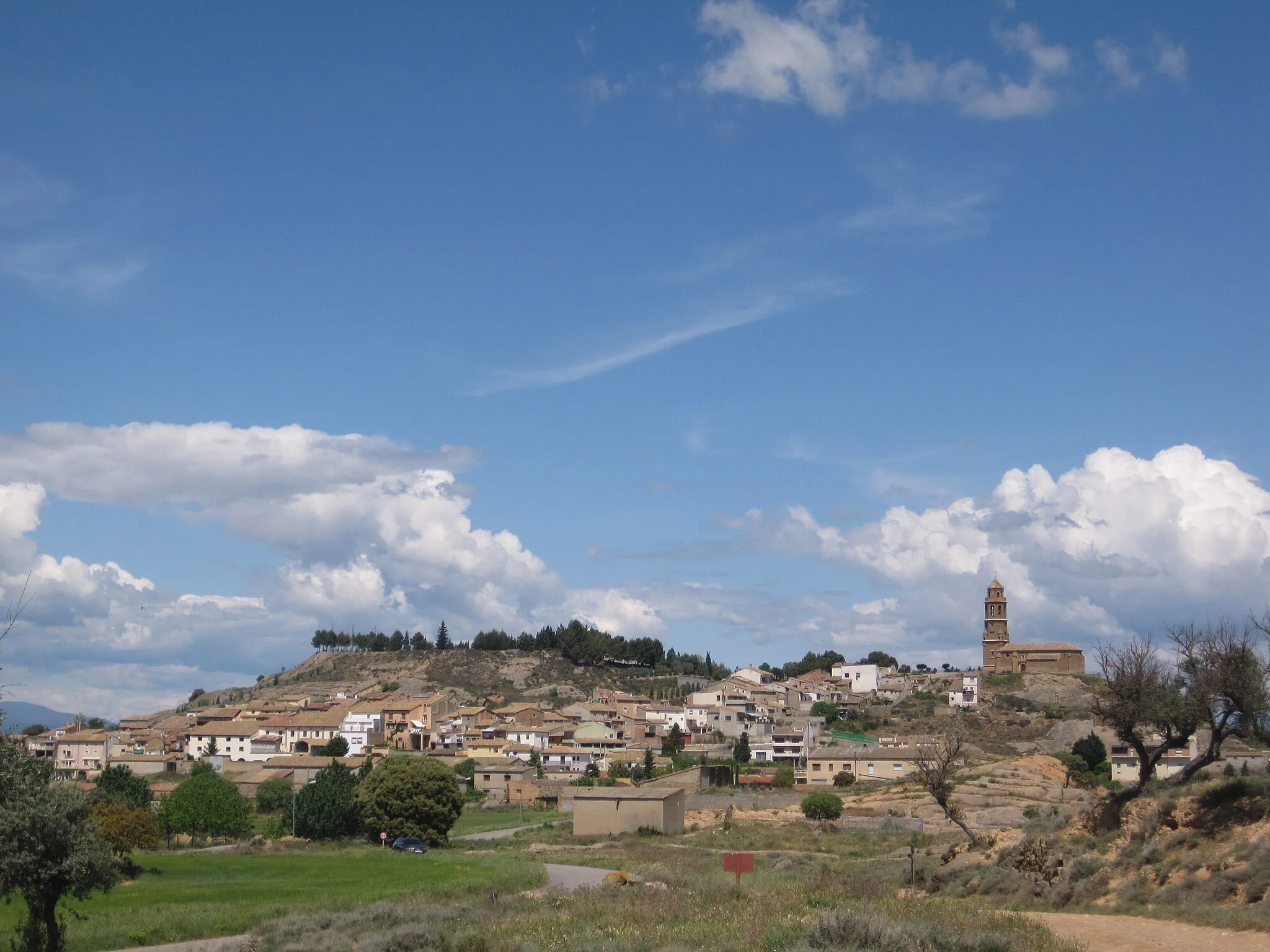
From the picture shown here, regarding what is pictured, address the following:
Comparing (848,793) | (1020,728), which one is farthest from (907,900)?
(1020,728)

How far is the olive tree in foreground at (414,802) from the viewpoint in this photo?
56.4m

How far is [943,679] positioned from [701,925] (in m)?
130

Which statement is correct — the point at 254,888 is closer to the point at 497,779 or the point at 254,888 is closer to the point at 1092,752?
the point at 497,779

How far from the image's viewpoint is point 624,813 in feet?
188

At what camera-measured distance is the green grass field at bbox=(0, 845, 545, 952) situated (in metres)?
28.5

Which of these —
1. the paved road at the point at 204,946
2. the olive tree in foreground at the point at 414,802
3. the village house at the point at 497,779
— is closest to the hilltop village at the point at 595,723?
the village house at the point at 497,779

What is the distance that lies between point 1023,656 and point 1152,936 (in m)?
129

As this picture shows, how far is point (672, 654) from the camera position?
18338 centimetres

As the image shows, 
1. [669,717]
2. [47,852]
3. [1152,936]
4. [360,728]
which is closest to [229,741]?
[360,728]

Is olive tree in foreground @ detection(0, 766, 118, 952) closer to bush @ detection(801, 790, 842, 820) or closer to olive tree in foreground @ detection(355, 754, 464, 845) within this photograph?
olive tree in foreground @ detection(355, 754, 464, 845)

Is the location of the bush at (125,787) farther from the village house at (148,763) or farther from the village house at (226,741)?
the village house at (226,741)

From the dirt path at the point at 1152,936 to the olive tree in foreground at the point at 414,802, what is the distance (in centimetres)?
3778

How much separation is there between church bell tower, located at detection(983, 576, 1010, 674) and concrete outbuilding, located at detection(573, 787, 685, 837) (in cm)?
9651

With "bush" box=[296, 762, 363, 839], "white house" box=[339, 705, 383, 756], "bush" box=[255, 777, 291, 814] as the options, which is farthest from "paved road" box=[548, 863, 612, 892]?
"white house" box=[339, 705, 383, 756]
